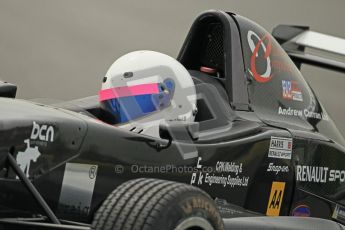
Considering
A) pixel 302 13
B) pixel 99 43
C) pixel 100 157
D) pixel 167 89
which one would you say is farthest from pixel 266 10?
pixel 100 157

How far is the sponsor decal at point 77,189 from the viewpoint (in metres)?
3.14

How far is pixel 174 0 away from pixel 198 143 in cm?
334

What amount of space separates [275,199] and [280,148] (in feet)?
0.84

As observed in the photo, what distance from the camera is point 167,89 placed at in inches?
157

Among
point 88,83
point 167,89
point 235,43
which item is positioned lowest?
point 88,83

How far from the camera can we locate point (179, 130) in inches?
142

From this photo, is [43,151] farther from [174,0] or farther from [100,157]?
[174,0]

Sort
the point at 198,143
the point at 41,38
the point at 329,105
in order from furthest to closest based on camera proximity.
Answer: the point at 329,105
the point at 41,38
the point at 198,143

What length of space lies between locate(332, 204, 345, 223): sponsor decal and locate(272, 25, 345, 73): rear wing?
90 centimetres

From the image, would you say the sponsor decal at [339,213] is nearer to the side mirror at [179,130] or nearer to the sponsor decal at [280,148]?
the sponsor decal at [280,148]

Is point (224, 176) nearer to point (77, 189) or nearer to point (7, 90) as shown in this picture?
point (77, 189)

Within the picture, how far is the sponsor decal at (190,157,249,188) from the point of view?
12.1 feet

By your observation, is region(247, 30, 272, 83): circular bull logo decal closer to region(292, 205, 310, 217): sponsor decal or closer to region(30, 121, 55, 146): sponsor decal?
region(292, 205, 310, 217): sponsor decal

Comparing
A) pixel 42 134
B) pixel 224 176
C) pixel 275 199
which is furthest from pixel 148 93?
pixel 42 134
